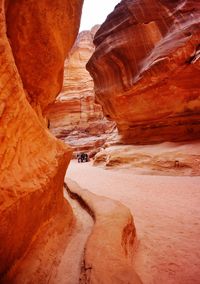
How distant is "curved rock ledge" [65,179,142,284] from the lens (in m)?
2.04

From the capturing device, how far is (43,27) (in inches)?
151

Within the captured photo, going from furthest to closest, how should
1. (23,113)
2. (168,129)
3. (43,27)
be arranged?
(168,129) < (43,27) < (23,113)

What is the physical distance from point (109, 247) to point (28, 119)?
5.56 ft

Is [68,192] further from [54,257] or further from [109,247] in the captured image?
[109,247]

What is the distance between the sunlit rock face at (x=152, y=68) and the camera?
33.4 ft

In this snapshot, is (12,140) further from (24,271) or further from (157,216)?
(157,216)

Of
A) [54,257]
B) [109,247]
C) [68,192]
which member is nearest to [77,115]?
[68,192]

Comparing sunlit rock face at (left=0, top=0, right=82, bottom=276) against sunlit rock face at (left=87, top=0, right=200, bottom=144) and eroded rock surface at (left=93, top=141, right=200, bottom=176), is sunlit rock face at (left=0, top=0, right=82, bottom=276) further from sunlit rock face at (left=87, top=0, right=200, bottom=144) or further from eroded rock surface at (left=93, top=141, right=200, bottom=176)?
sunlit rock face at (left=87, top=0, right=200, bottom=144)

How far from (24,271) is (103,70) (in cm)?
1249

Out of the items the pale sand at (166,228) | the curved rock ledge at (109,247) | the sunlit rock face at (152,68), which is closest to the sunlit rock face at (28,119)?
the curved rock ledge at (109,247)

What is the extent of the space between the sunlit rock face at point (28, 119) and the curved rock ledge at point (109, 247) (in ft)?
2.28

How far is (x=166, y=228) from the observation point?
11.9 feet

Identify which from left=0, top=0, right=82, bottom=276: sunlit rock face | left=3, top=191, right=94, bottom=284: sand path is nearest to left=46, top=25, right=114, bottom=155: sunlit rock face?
left=0, top=0, right=82, bottom=276: sunlit rock face

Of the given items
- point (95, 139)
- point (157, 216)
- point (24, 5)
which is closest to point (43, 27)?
point (24, 5)
